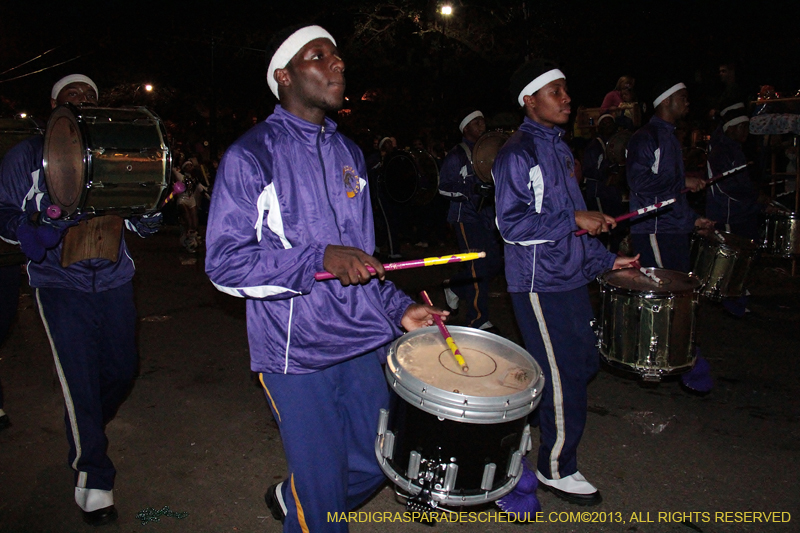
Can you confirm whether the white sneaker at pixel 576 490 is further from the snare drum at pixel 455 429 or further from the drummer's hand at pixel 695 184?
the drummer's hand at pixel 695 184

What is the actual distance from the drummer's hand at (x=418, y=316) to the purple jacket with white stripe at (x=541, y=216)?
96 centimetres

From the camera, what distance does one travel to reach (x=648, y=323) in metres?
3.72

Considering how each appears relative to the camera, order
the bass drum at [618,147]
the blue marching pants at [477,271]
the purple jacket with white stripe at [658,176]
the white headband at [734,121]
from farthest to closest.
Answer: the bass drum at [618,147] < the white headband at [734,121] < the blue marching pants at [477,271] < the purple jacket with white stripe at [658,176]

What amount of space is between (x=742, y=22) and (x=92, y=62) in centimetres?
2812

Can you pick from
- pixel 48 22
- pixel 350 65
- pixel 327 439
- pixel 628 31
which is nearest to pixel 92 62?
pixel 48 22

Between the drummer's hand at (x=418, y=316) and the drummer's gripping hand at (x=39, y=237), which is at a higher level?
the drummer's gripping hand at (x=39, y=237)

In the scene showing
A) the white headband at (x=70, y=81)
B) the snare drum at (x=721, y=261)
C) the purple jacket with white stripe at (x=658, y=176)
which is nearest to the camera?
the white headband at (x=70, y=81)

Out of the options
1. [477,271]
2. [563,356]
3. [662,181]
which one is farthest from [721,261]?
[563,356]

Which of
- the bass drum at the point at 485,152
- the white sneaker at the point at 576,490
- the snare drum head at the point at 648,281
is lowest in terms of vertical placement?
the white sneaker at the point at 576,490

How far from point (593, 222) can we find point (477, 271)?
3.41m

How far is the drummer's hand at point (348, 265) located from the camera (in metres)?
2.12

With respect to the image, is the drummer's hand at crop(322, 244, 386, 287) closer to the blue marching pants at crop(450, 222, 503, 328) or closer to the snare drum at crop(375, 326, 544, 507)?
the snare drum at crop(375, 326, 544, 507)

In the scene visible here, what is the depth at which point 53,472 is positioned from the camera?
3906 millimetres

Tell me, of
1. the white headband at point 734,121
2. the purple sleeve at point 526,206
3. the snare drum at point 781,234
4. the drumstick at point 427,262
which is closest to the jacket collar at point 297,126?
the drumstick at point 427,262
